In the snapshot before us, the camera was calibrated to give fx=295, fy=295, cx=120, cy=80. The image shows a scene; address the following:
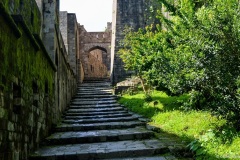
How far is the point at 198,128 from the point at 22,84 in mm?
3829

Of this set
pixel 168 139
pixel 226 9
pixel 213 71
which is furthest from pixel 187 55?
pixel 168 139

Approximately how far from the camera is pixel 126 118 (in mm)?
9734

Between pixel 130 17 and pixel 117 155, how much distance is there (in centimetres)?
1455

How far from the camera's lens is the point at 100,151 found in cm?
579

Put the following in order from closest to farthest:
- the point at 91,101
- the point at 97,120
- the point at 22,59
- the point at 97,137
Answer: the point at 22,59 < the point at 97,137 < the point at 97,120 < the point at 91,101

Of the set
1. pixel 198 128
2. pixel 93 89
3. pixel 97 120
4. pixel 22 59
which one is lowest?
pixel 97 120

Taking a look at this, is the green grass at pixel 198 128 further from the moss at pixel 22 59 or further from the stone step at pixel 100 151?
the moss at pixel 22 59

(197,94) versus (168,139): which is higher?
(197,94)

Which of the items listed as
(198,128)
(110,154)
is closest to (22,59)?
(110,154)

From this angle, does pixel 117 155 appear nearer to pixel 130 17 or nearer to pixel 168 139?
pixel 168 139

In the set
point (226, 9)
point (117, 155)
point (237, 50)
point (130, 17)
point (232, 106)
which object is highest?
point (130, 17)

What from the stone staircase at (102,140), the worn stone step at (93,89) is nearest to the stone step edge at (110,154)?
the stone staircase at (102,140)

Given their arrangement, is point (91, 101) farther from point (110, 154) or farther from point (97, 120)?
point (110, 154)

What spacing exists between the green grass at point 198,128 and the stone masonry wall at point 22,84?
9.92ft
